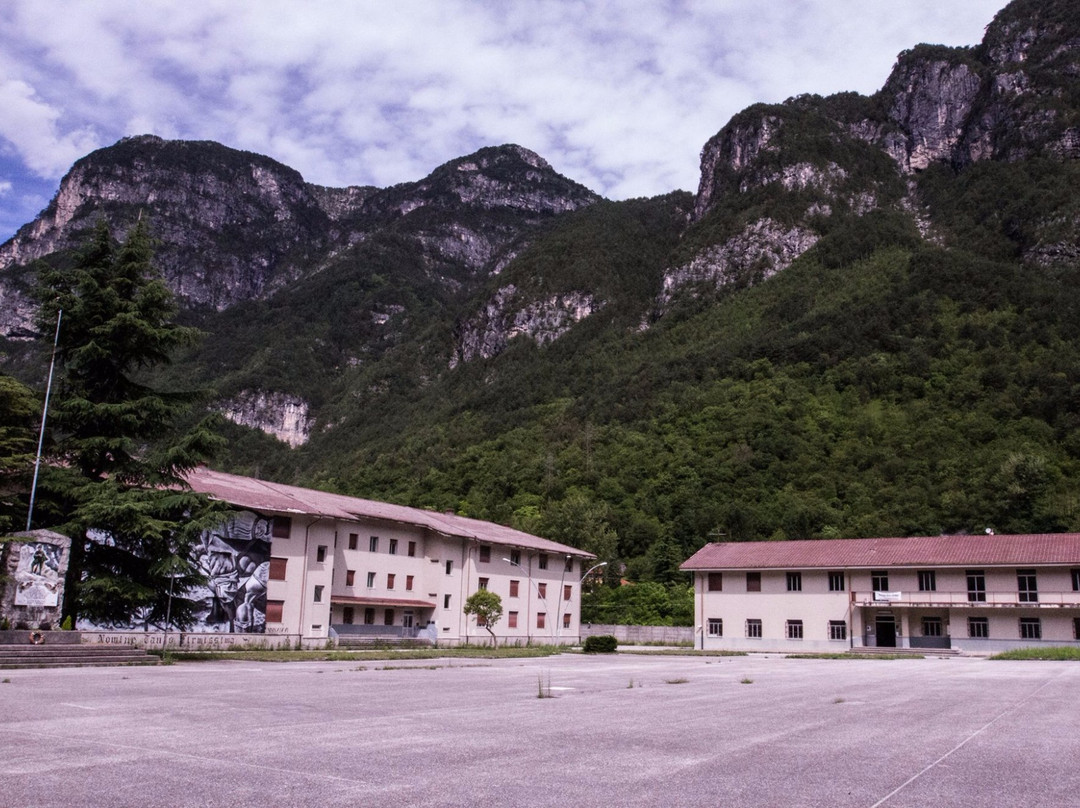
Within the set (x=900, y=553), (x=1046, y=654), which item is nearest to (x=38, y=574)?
(x=1046, y=654)

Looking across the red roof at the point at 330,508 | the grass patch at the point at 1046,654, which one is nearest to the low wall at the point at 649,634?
the red roof at the point at 330,508

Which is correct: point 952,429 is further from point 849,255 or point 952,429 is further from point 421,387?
point 421,387

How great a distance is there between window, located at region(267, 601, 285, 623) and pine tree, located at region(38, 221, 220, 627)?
35.8 ft

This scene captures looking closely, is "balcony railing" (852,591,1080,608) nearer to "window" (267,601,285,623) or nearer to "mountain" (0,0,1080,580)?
"mountain" (0,0,1080,580)

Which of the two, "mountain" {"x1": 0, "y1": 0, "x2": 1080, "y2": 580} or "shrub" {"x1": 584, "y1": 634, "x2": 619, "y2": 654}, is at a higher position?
"mountain" {"x1": 0, "y1": 0, "x2": 1080, "y2": 580}

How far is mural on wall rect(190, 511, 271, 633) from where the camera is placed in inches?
1470

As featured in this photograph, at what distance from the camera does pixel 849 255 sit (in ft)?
449

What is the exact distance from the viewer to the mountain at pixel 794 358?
80.7 metres

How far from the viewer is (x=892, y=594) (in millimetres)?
52219

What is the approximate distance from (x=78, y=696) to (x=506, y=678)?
10.3 meters

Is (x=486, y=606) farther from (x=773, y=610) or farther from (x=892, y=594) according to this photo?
(x=892, y=594)

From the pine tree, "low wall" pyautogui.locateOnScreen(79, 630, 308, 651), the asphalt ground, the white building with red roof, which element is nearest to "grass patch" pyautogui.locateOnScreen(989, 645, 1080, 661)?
the white building with red roof

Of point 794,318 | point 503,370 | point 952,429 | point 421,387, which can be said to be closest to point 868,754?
point 952,429

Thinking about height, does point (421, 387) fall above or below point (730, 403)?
above
